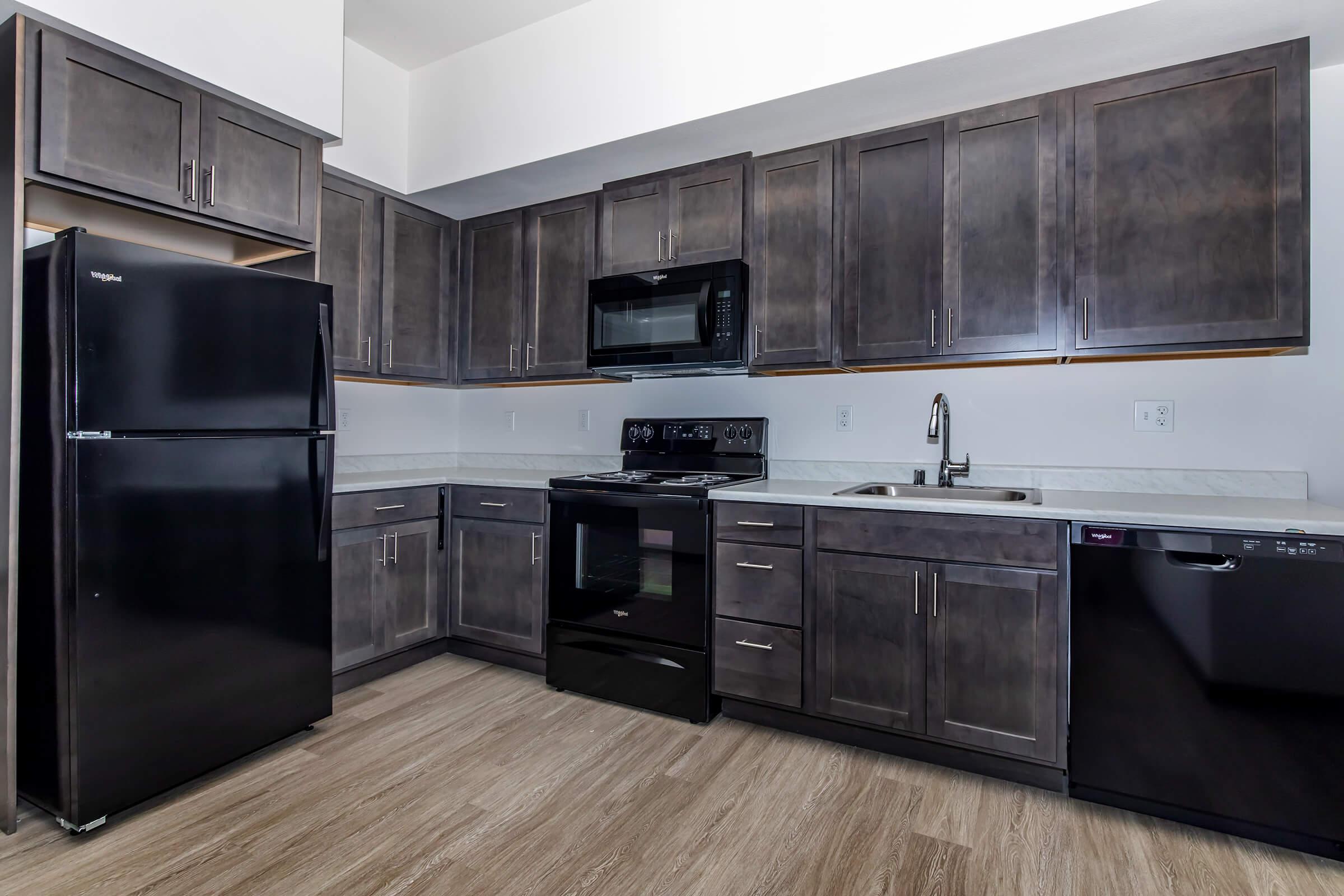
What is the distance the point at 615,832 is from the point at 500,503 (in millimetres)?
1603

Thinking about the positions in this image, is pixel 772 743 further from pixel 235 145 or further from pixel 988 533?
pixel 235 145

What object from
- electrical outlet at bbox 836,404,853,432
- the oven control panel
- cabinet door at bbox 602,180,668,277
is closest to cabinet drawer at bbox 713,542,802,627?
the oven control panel

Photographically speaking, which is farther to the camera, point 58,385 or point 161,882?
point 58,385

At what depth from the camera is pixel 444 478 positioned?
322 cm

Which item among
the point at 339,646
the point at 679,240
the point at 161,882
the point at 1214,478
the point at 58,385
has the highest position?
the point at 679,240

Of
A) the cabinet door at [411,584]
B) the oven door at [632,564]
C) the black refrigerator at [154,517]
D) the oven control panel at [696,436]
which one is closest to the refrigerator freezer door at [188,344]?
the black refrigerator at [154,517]

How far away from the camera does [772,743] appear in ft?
7.93

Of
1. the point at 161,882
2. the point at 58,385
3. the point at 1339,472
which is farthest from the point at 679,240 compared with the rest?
the point at 161,882

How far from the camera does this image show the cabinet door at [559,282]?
3.19 m

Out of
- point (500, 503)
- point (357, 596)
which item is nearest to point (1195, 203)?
point (500, 503)

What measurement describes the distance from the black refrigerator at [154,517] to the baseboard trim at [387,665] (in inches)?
18.8

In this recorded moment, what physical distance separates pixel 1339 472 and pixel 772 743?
207 cm

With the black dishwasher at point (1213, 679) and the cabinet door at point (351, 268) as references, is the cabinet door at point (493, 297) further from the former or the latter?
the black dishwasher at point (1213, 679)

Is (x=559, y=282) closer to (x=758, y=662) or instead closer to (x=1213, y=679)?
(x=758, y=662)
